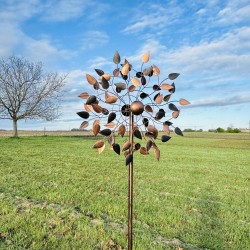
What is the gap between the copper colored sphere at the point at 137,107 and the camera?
2846mm

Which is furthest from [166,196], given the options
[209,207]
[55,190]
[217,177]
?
[217,177]

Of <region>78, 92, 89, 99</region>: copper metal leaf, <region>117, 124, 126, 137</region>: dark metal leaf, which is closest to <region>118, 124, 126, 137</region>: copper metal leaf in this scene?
<region>117, 124, 126, 137</region>: dark metal leaf

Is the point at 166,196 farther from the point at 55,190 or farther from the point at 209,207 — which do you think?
the point at 55,190

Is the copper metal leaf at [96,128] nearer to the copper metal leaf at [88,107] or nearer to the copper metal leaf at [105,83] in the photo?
the copper metal leaf at [88,107]

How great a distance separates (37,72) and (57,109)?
17.3ft

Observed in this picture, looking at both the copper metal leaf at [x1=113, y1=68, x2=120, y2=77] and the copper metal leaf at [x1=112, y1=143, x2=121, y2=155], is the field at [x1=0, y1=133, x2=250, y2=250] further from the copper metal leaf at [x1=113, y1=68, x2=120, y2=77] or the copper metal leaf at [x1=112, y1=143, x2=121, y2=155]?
the copper metal leaf at [x1=113, y1=68, x2=120, y2=77]

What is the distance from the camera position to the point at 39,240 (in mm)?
4770

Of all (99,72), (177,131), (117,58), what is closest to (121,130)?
(177,131)

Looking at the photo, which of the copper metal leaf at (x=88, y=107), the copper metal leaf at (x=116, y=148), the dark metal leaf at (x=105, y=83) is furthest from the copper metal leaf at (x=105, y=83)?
the copper metal leaf at (x=116, y=148)

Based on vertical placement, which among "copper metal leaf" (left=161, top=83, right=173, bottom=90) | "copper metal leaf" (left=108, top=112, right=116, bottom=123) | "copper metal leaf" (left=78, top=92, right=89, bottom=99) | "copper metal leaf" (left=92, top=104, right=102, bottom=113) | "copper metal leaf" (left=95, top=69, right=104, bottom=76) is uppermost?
"copper metal leaf" (left=95, top=69, right=104, bottom=76)

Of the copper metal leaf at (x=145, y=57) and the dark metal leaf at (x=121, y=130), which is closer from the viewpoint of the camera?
the dark metal leaf at (x=121, y=130)

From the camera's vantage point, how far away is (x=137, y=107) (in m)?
2.84

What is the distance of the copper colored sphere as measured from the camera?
2846 millimetres

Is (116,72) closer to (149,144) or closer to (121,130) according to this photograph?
(121,130)
